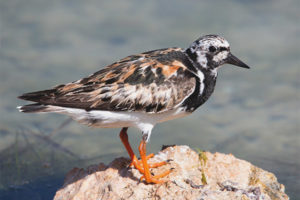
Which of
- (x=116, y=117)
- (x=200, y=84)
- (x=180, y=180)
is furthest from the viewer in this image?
(x=200, y=84)

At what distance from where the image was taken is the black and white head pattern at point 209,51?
25.1 ft

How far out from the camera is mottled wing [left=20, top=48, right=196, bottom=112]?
7301mm

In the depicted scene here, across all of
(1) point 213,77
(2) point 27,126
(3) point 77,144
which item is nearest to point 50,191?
(3) point 77,144

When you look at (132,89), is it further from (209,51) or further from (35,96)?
(35,96)

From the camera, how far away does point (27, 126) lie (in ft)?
38.0

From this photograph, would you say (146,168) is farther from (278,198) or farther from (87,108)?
(278,198)

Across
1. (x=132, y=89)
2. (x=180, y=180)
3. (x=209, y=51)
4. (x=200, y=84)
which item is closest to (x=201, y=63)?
(x=209, y=51)

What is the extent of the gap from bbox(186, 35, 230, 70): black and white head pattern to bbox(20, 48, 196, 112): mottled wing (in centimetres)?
30

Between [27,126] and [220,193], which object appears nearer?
[220,193]

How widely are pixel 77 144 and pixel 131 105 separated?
4.24 metres

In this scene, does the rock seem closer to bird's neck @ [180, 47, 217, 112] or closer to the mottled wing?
bird's neck @ [180, 47, 217, 112]

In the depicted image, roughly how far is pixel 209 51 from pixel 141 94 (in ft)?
4.47

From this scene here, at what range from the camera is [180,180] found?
7090 millimetres

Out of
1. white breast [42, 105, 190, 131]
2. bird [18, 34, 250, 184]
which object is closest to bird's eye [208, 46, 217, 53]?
bird [18, 34, 250, 184]
